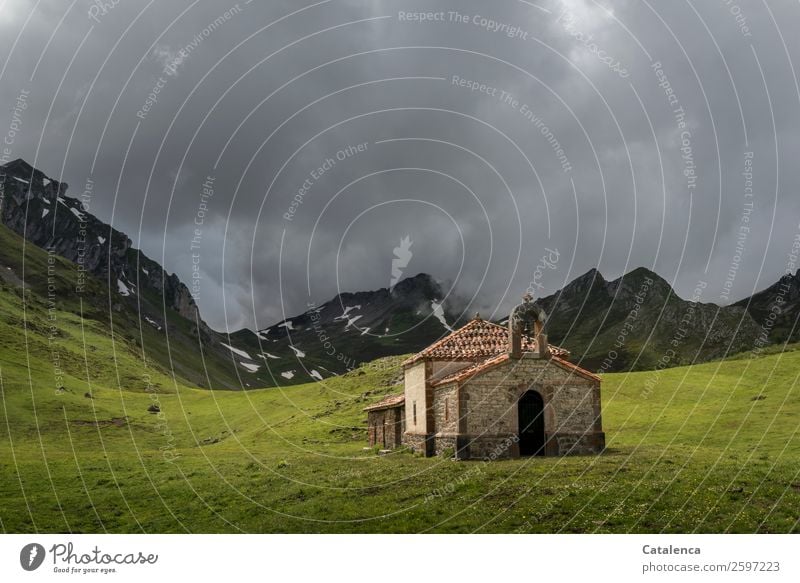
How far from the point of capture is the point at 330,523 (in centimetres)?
2569

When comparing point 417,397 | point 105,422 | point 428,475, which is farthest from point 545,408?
point 105,422

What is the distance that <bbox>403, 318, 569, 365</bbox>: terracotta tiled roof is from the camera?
138ft

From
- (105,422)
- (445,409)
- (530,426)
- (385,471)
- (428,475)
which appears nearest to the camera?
(428,475)

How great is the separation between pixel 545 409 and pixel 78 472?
2655 cm

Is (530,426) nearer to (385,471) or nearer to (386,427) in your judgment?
(385,471)

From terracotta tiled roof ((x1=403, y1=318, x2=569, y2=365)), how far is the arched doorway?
3.28 m

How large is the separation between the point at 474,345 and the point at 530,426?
24.1ft

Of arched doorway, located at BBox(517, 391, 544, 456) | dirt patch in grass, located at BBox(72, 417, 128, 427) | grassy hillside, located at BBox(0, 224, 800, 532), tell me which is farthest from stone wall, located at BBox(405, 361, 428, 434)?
dirt patch in grass, located at BBox(72, 417, 128, 427)

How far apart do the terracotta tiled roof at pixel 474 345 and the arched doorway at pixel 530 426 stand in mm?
3275

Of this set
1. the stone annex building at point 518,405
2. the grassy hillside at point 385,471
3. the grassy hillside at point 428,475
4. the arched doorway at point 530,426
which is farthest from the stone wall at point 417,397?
the arched doorway at point 530,426

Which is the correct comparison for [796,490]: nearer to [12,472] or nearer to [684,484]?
[684,484]

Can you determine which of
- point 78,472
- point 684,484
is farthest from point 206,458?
point 684,484

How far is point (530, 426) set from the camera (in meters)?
38.0

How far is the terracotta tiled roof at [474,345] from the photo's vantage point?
1658 inches
